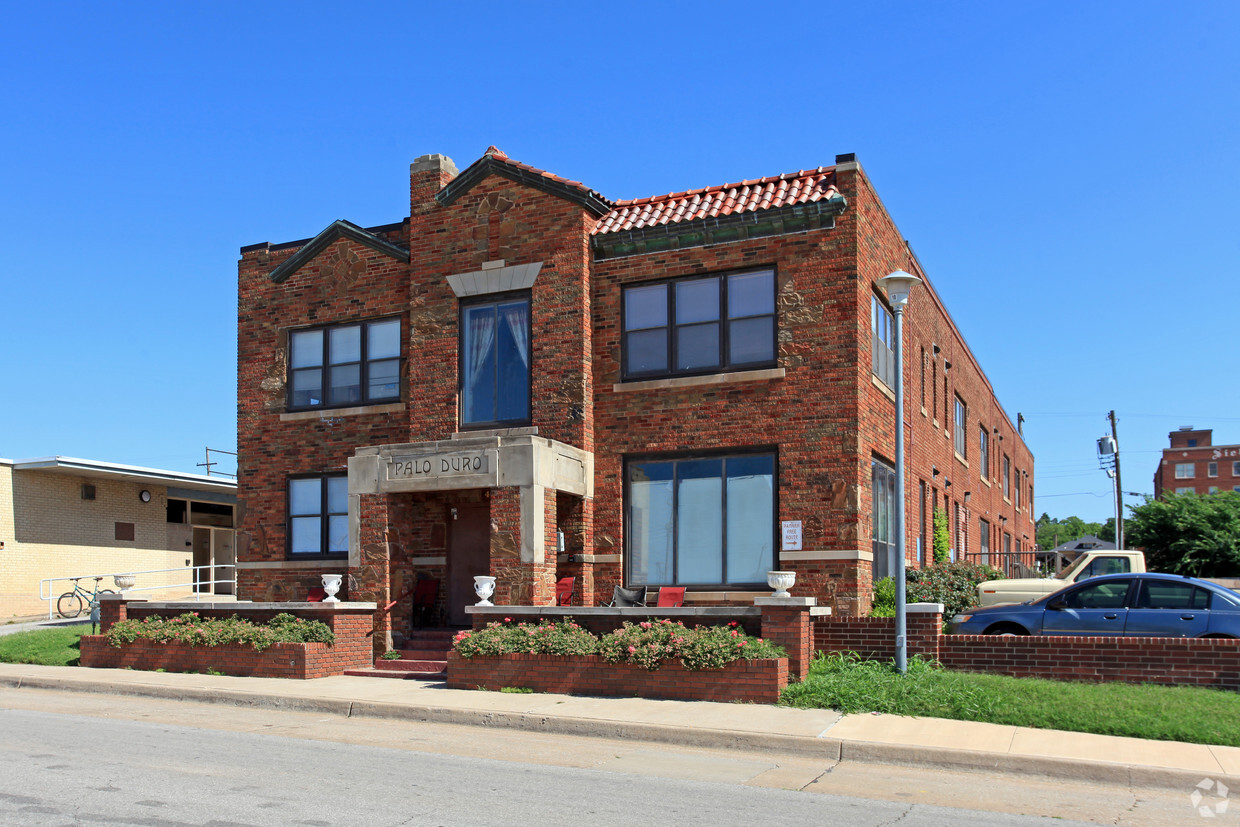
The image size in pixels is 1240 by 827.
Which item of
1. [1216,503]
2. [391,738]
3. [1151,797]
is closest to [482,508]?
[391,738]

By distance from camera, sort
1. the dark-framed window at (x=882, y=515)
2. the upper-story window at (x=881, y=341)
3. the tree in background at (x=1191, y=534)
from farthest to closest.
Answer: the tree in background at (x=1191, y=534) → the upper-story window at (x=881, y=341) → the dark-framed window at (x=882, y=515)

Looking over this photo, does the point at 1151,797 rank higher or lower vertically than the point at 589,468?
lower

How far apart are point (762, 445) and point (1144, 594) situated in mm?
5646

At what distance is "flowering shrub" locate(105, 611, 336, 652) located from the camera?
16.4 m

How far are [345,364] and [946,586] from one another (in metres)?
11.6

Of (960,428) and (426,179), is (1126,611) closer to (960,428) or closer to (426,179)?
(426,179)

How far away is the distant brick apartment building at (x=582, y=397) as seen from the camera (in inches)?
652

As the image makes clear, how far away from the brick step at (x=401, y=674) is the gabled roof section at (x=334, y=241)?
7.44 meters

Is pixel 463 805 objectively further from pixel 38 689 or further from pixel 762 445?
pixel 38 689

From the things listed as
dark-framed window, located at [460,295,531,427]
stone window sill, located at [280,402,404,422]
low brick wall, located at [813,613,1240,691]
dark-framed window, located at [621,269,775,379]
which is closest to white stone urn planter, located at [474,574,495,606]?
dark-framed window, located at [460,295,531,427]

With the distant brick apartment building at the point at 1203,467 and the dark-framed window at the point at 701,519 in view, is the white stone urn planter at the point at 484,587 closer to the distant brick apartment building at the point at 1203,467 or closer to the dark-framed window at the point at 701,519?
the dark-framed window at the point at 701,519

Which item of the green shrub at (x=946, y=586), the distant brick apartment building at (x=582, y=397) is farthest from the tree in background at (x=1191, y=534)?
the distant brick apartment building at (x=582, y=397)

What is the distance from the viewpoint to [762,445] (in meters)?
16.9

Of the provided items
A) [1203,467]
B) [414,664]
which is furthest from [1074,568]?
[1203,467]
